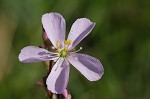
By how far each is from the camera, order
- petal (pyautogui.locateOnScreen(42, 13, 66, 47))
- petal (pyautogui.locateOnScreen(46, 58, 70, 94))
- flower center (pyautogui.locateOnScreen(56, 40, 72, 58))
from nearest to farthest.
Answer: petal (pyautogui.locateOnScreen(46, 58, 70, 94)) → petal (pyautogui.locateOnScreen(42, 13, 66, 47)) → flower center (pyautogui.locateOnScreen(56, 40, 72, 58))

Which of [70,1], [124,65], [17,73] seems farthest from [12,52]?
[124,65]

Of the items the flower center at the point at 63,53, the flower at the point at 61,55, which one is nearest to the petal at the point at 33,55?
the flower at the point at 61,55

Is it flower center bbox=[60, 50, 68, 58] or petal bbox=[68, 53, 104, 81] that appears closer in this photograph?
petal bbox=[68, 53, 104, 81]

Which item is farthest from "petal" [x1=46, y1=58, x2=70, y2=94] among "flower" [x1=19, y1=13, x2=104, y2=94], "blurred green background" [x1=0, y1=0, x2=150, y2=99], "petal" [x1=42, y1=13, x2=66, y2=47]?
"blurred green background" [x1=0, y1=0, x2=150, y2=99]

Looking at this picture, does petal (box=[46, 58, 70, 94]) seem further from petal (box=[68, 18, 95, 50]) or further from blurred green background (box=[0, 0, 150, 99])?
blurred green background (box=[0, 0, 150, 99])

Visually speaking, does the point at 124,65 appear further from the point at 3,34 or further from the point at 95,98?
the point at 3,34

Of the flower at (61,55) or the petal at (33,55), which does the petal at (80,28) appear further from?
the petal at (33,55)
